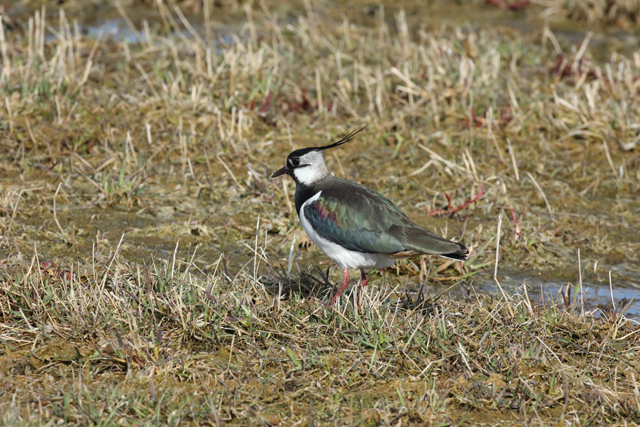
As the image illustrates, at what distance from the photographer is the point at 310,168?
5.42 meters

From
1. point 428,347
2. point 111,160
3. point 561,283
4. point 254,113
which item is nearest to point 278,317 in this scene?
point 428,347

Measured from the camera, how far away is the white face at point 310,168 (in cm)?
539

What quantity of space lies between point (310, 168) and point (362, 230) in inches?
31.8

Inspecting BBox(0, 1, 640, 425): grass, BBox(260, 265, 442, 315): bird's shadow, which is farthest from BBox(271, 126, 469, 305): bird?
BBox(0, 1, 640, 425): grass

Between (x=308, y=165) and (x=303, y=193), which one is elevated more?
(x=308, y=165)

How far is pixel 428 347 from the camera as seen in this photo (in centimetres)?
430

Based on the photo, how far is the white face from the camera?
17.7 ft

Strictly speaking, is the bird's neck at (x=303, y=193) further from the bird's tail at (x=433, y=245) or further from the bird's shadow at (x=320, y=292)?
the bird's tail at (x=433, y=245)

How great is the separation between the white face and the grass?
0.51 m

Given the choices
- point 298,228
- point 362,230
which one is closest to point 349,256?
point 362,230

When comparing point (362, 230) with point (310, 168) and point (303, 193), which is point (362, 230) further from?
point (310, 168)

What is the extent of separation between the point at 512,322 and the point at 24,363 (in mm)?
2724

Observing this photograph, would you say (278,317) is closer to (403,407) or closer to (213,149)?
(403,407)

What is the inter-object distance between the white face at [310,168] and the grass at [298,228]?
512mm
